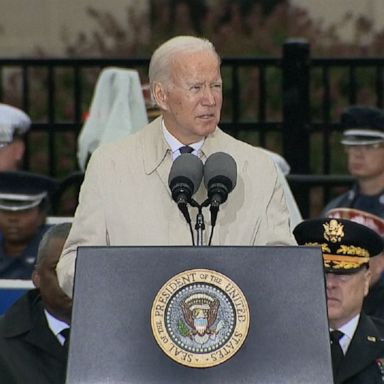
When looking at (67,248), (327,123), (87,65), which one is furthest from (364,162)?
(67,248)

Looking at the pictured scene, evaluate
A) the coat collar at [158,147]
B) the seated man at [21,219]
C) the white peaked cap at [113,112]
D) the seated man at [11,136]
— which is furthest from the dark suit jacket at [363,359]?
the seated man at [11,136]

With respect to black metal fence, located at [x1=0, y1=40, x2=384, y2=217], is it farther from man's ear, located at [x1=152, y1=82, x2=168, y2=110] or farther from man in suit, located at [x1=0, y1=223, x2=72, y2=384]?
man's ear, located at [x1=152, y1=82, x2=168, y2=110]

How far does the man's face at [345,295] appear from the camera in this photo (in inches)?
238

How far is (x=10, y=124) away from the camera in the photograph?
949 cm

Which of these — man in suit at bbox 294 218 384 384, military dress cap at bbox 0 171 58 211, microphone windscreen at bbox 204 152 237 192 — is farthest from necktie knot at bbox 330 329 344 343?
military dress cap at bbox 0 171 58 211

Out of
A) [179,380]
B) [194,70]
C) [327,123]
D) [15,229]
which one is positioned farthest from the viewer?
[327,123]

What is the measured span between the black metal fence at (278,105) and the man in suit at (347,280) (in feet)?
10.7

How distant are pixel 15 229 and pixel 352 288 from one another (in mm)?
2622

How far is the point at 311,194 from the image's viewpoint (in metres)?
10.4

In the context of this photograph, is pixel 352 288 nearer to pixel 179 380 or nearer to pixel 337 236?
pixel 337 236

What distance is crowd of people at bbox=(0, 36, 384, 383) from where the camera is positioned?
503 cm

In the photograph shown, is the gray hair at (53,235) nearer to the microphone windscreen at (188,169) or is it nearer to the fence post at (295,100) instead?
the microphone windscreen at (188,169)

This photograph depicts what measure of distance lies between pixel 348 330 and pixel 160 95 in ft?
4.14

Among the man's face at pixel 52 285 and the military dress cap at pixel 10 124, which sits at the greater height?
the military dress cap at pixel 10 124
